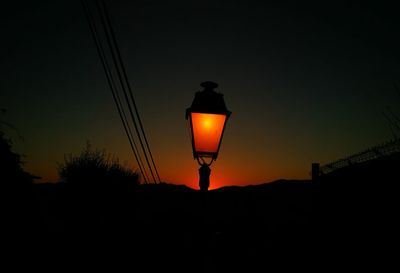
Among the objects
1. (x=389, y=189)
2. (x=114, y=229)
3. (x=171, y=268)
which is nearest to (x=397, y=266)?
(x=389, y=189)

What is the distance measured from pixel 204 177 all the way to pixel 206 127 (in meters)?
0.65

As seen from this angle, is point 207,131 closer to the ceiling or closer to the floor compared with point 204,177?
closer to the ceiling

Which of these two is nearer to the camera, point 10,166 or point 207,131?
point 207,131

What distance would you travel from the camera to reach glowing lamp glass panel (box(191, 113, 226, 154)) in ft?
10.6

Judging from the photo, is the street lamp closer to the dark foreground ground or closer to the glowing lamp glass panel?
the glowing lamp glass panel

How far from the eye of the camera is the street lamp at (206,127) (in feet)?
10.6

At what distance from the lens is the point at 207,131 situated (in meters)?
3.25

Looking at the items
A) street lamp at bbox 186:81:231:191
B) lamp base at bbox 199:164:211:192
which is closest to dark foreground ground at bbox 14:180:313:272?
lamp base at bbox 199:164:211:192

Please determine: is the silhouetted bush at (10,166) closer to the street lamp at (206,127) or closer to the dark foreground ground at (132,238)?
the dark foreground ground at (132,238)

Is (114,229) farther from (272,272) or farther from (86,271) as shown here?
(272,272)

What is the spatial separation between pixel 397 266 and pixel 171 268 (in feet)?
23.3

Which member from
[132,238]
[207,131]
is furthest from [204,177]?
[132,238]

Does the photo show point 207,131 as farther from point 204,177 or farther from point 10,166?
point 10,166

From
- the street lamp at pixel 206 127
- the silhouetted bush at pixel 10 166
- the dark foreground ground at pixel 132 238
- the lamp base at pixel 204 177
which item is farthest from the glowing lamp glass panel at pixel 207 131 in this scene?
the silhouetted bush at pixel 10 166
